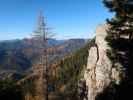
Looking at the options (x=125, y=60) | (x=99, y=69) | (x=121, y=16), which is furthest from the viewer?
(x=99, y=69)

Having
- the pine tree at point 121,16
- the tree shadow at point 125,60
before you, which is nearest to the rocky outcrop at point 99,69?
the tree shadow at point 125,60

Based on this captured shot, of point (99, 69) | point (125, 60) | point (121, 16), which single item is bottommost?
point (99, 69)

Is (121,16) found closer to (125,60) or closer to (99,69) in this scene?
(125,60)

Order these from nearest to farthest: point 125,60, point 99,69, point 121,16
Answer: point 121,16 < point 125,60 < point 99,69

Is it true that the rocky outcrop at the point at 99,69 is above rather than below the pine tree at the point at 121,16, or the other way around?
below

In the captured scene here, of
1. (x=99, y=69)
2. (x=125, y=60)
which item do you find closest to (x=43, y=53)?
(x=125, y=60)

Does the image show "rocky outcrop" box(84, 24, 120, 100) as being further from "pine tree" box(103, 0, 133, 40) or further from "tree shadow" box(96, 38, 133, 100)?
"pine tree" box(103, 0, 133, 40)

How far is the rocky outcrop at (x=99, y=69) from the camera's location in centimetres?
4075

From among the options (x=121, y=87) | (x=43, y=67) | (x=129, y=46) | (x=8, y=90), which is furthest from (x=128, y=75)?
(x=8, y=90)

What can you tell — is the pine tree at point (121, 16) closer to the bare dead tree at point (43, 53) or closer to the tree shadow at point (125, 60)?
the tree shadow at point (125, 60)

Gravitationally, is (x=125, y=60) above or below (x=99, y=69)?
above

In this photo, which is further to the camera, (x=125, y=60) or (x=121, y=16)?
(x=125, y=60)

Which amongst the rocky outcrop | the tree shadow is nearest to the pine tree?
the tree shadow

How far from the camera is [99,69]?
147 feet
